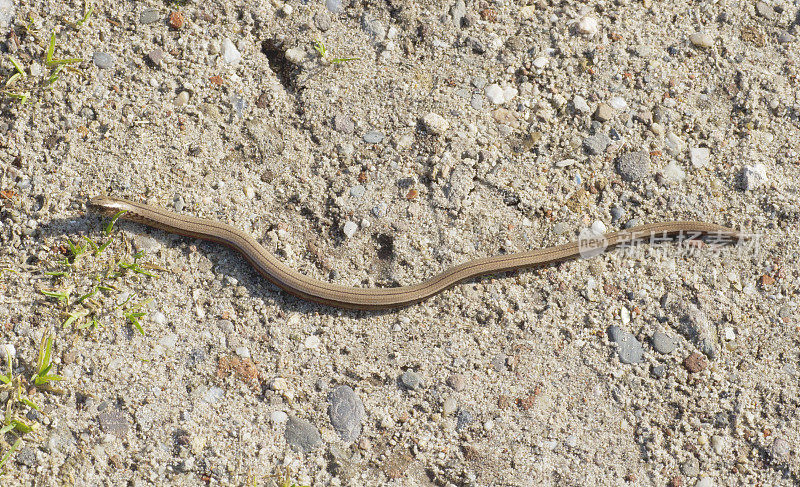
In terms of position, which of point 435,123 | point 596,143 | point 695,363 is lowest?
point 695,363

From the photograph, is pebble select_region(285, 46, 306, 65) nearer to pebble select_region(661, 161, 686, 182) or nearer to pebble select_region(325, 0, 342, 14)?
pebble select_region(325, 0, 342, 14)

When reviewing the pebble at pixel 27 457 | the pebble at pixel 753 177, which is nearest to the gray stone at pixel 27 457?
the pebble at pixel 27 457

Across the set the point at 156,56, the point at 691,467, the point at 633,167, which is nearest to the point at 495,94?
the point at 633,167

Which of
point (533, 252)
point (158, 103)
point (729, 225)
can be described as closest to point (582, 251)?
point (533, 252)

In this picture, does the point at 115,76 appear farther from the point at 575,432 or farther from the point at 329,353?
the point at 575,432

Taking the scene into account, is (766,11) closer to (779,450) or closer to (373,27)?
(373,27)
